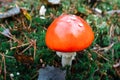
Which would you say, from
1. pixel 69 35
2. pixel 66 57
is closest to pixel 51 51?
pixel 66 57

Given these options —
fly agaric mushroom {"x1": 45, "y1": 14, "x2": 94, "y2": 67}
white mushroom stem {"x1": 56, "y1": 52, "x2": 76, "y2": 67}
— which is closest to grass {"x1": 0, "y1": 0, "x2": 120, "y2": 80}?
white mushroom stem {"x1": 56, "y1": 52, "x2": 76, "y2": 67}

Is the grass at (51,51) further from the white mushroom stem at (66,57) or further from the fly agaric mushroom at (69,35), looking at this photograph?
the fly agaric mushroom at (69,35)

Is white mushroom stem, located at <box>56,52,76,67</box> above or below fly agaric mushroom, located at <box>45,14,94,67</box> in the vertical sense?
below

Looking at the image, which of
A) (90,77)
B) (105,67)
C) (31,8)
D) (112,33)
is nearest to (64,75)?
(90,77)

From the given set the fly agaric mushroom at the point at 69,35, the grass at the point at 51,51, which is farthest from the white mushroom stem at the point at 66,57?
the fly agaric mushroom at the point at 69,35

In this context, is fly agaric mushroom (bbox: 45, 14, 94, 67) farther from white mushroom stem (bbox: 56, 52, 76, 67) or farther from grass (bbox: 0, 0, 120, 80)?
grass (bbox: 0, 0, 120, 80)

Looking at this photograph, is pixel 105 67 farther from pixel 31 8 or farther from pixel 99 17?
pixel 31 8
